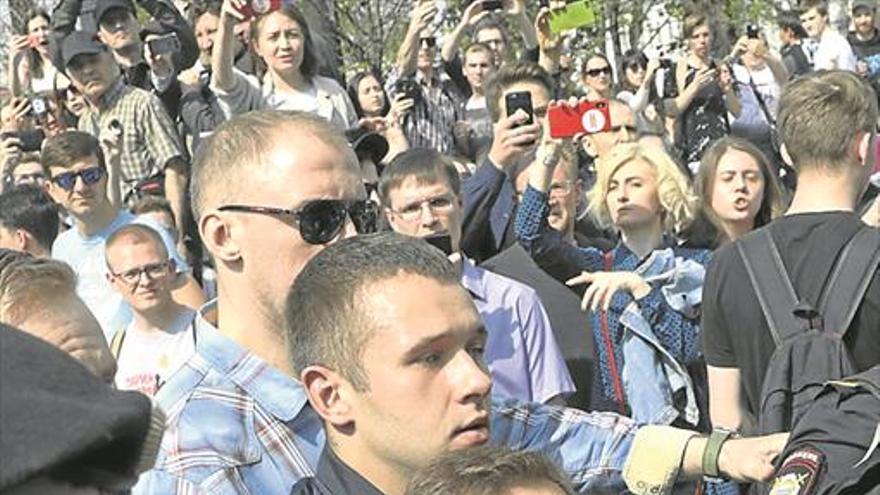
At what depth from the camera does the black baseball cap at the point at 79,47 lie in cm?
927

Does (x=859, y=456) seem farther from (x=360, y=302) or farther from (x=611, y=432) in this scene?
(x=360, y=302)

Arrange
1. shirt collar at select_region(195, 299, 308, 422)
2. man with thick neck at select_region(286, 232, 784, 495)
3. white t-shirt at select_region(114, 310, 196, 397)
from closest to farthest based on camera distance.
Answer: man with thick neck at select_region(286, 232, 784, 495), shirt collar at select_region(195, 299, 308, 422), white t-shirt at select_region(114, 310, 196, 397)

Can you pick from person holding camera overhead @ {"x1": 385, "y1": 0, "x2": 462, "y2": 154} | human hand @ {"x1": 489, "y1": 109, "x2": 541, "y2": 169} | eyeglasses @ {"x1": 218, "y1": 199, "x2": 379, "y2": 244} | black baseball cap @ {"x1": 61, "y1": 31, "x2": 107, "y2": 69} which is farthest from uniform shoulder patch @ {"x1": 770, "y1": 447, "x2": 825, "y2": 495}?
person holding camera overhead @ {"x1": 385, "y1": 0, "x2": 462, "y2": 154}

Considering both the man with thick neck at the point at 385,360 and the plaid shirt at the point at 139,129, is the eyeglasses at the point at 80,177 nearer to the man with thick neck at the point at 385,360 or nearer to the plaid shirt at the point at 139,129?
the plaid shirt at the point at 139,129

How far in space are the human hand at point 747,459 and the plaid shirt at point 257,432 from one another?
A: 0.71 ft

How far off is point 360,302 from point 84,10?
27.0 ft

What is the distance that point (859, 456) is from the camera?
3.29m

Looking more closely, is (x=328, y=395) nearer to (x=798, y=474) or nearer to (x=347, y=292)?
(x=347, y=292)

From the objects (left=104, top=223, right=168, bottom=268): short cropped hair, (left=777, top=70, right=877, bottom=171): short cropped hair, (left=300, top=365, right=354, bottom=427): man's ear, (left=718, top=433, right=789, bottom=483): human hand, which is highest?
(left=777, top=70, right=877, bottom=171): short cropped hair

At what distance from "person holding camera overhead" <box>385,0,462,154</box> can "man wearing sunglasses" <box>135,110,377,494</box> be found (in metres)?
6.54

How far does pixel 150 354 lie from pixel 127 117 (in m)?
3.34

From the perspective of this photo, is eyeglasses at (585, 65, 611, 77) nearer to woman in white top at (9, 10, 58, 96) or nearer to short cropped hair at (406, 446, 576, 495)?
woman in white top at (9, 10, 58, 96)

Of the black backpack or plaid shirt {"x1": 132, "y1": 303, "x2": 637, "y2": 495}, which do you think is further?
the black backpack

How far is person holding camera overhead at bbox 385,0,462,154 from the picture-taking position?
10352 mm
